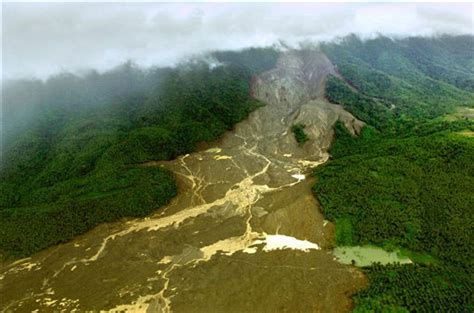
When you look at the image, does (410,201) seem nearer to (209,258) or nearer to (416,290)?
(416,290)

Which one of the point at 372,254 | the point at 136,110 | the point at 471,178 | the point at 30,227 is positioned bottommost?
the point at 372,254

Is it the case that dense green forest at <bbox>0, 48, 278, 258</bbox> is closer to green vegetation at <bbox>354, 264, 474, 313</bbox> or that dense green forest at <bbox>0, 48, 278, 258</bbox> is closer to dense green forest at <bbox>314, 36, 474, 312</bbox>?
dense green forest at <bbox>314, 36, 474, 312</bbox>

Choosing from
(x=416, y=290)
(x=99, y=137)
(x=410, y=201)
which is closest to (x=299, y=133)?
(x=410, y=201)

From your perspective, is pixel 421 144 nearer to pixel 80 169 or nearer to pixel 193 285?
pixel 193 285

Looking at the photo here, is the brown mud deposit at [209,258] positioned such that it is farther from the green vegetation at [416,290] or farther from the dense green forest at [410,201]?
the dense green forest at [410,201]

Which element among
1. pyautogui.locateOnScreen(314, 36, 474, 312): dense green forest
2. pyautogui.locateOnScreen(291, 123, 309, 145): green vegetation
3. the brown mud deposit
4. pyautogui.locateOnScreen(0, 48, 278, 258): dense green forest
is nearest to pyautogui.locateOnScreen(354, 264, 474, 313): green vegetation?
pyautogui.locateOnScreen(314, 36, 474, 312): dense green forest

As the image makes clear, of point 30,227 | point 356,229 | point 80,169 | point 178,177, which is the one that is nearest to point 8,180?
point 80,169
